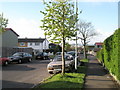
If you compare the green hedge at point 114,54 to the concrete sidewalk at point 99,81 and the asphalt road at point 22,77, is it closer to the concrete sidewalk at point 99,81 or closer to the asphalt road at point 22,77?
the concrete sidewalk at point 99,81

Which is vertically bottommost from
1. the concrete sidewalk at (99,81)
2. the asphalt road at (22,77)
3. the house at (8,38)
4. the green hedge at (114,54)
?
the asphalt road at (22,77)

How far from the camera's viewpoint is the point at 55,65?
14664 mm

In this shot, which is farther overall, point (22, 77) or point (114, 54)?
point (22, 77)

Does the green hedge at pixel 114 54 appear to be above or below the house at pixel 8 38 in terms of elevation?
below

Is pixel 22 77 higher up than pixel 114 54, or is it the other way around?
pixel 114 54

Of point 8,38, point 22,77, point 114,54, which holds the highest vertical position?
point 8,38

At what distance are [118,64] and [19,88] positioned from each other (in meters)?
4.93

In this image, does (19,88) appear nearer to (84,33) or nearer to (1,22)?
(1,22)

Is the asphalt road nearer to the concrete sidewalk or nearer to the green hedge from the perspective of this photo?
the concrete sidewalk

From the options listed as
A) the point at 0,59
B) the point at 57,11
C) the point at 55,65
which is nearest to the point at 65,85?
the point at 57,11

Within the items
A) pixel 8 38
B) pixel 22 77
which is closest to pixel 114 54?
pixel 22 77

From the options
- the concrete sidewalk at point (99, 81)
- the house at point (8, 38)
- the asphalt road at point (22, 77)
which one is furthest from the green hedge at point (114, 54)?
the house at point (8, 38)

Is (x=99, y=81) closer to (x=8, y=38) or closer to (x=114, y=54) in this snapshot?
(x=114, y=54)

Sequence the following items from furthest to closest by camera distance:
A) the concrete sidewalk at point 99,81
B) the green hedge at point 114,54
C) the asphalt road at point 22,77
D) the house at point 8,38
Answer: the house at point 8,38
the asphalt road at point 22,77
the green hedge at point 114,54
the concrete sidewalk at point 99,81
